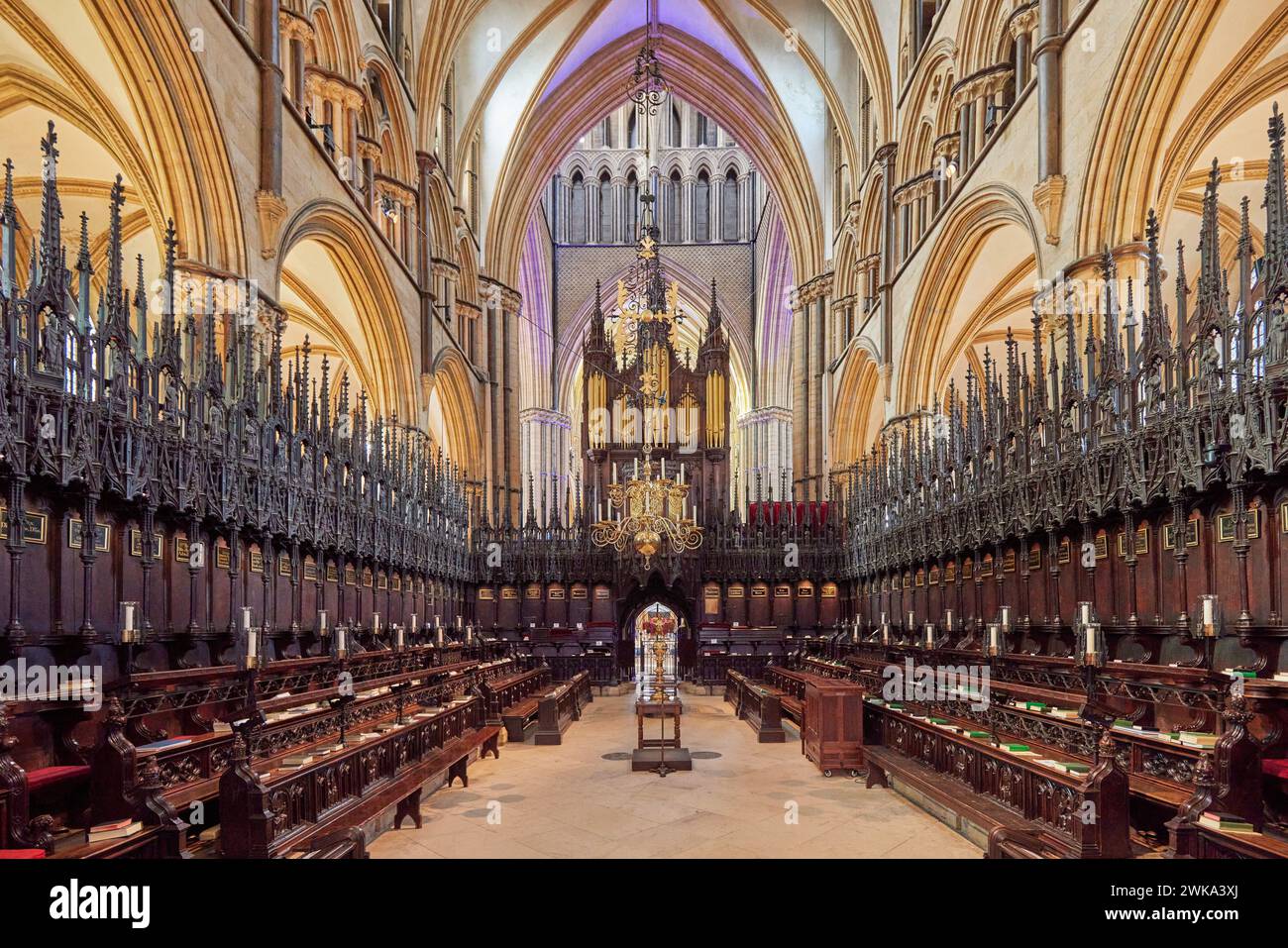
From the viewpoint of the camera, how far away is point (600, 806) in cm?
753

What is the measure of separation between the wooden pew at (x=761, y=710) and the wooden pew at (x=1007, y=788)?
281 cm

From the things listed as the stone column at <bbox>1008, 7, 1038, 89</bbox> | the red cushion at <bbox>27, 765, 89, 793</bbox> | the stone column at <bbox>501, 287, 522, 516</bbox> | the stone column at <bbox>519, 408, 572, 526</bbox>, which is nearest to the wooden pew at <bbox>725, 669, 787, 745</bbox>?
the red cushion at <bbox>27, 765, 89, 793</bbox>

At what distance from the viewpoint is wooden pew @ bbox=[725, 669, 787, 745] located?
1189 cm

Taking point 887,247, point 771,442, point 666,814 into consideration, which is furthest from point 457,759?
point 771,442

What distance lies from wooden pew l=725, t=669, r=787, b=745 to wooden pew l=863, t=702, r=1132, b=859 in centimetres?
281

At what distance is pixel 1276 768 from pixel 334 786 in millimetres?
5676

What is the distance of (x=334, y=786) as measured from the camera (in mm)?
5953

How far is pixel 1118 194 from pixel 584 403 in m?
20.0

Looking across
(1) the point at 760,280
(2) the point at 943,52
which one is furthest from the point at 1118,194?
(1) the point at 760,280

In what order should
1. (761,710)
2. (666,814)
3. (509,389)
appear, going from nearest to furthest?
(666,814), (761,710), (509,389)

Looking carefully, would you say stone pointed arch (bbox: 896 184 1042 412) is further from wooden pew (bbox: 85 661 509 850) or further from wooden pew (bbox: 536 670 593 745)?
wooden pew (bbox: 85 661 509 850)

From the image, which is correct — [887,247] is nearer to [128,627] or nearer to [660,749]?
[660,749]

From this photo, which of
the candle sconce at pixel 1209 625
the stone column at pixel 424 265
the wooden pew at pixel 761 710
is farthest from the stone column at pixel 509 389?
the candle sconce at pixel 1209 625
